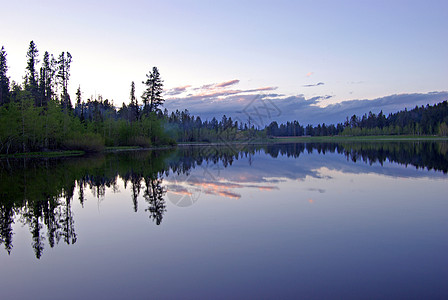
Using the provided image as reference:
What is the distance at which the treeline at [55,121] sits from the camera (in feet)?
130

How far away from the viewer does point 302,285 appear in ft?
18.4

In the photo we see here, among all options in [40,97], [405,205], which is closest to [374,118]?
[40,97]

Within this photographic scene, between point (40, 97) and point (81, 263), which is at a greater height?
point (40, 97)

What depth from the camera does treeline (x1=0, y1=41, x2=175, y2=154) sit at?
39.5 metres

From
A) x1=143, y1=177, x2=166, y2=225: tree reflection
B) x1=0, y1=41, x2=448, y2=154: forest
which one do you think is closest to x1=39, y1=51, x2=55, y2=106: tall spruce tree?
x1=0, y1=41, x2=448, y2=154: forest

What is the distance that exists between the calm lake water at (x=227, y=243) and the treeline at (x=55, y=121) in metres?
28.7

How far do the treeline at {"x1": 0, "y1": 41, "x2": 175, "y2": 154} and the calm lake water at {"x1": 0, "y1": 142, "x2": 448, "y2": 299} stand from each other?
2870cm

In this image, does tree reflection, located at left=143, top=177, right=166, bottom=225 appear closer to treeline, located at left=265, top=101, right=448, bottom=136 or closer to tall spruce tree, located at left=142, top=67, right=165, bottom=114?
tall spruce tree, located at left=142, top=67, right=165, bottom=114

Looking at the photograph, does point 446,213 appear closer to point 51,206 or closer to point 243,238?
point 243,238

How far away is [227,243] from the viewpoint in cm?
791

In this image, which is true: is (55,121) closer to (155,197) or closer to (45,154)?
(45,154)

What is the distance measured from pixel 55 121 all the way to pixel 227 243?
140 feet

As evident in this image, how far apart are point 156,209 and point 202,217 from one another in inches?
85.9

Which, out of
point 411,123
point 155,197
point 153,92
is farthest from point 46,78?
point 411,123
